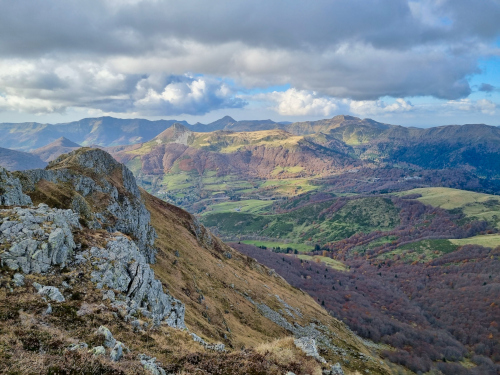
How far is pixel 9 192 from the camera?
41.2 meters

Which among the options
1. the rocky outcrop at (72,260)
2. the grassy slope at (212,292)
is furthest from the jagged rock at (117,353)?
the grassy slope at (212,292)

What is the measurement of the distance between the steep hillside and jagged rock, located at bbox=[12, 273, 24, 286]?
0.10 meters

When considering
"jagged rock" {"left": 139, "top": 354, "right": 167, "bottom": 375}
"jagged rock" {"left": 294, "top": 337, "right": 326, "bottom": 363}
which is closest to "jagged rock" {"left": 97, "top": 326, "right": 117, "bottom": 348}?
"jagged rock" {"left": 139, "top": 354, "right": 167, "bottom": 375}

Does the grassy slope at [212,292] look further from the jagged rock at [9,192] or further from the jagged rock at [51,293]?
the jagged rock at [9,192]

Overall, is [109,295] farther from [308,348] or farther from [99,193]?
[99,193]

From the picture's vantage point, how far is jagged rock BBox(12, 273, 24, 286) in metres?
24.9

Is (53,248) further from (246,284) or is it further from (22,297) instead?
(246,284)

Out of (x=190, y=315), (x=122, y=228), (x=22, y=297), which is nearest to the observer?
(x=22, y=297)

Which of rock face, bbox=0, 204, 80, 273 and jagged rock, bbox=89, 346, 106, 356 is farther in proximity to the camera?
rock face, bbox=0, 204, 80, 273

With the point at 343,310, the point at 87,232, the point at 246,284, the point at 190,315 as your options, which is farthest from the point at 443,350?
the point at 87,232

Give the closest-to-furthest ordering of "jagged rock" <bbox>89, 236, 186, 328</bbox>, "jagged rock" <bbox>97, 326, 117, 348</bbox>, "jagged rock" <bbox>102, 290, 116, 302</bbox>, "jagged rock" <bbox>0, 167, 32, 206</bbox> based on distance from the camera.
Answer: "jagged rock" <bbox>97, 326, 117, 348</bbox> < "jagged rock" <bbox>102, 290, 116, 302</bbox> < "jagged rock" <bbox>89, 236, 186, 328</bbox> < "jagged rock" <bbox>0, 167, 32, 206</bbox>

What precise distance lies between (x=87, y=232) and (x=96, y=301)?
16.6m

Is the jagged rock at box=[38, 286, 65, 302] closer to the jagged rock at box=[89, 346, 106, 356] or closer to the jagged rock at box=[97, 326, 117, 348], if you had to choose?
the jagged rock at box=[97, 326, 117, 348]

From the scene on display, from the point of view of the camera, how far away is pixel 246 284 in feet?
298
